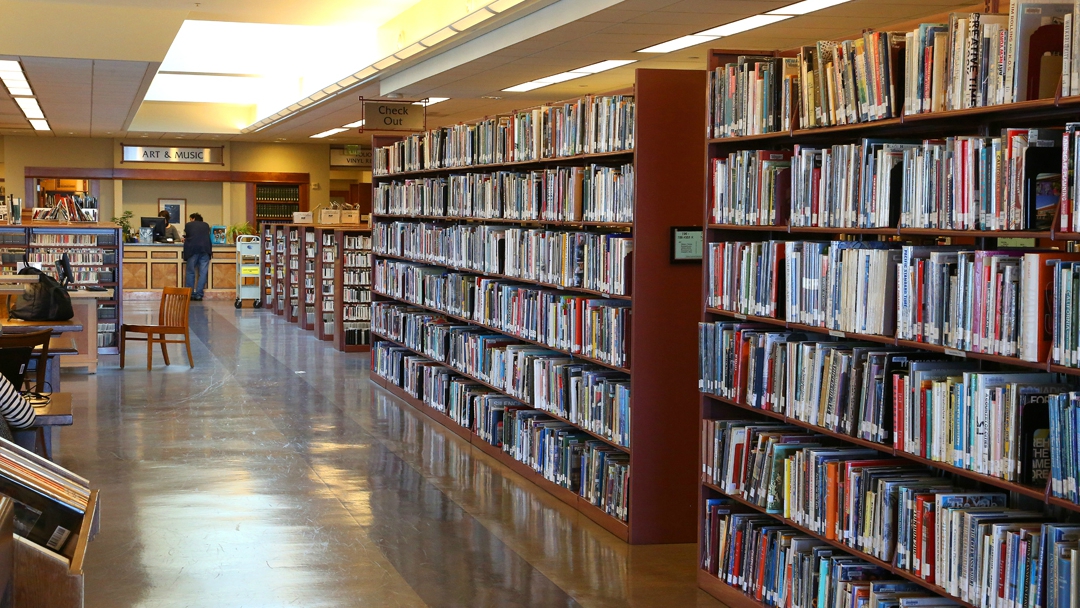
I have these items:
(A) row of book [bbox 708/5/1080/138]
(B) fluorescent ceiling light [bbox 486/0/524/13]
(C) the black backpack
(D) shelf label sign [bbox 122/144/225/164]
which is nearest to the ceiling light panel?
(D) shelf label sign [bbox 122/144/225/164]

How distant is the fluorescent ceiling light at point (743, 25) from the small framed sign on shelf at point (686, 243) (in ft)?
13.0

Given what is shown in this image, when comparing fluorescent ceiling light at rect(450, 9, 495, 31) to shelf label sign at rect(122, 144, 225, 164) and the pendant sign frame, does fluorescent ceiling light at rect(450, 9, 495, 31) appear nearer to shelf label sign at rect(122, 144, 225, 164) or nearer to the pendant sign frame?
the pendant sign frame

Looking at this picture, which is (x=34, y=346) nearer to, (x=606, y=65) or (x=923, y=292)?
(x=923, y=292)

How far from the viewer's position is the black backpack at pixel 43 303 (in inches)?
355

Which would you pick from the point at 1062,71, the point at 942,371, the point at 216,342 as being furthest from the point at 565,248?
the point at 216,342

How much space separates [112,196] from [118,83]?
1127cm

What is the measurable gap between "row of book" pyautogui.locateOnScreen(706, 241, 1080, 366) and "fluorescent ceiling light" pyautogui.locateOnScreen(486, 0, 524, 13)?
14.9 feet

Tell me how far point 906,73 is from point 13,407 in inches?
169

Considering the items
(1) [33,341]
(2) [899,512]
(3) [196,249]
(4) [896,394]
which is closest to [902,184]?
(4) [896,394]

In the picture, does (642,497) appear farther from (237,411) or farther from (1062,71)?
(237,411)

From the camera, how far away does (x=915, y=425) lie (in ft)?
11.4

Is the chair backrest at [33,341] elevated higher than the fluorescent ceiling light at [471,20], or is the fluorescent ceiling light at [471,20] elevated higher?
the fluorescent ceiling light at [471,20]

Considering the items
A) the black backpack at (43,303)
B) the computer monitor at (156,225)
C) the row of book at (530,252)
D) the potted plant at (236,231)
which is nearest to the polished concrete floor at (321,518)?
the black backpack at (43,303)

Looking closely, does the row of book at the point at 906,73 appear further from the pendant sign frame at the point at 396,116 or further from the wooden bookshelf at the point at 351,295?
the wooden bookshelf at the point at 351,295
